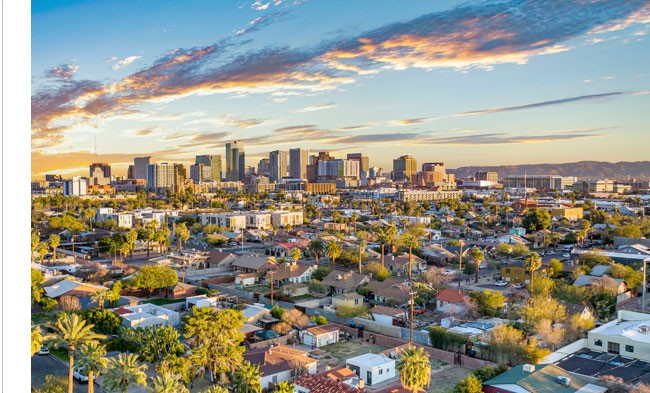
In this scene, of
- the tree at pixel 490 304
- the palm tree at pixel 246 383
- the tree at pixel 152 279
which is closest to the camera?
the palm tree at pixel 246 383

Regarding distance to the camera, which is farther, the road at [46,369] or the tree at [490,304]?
the tree at [490,304]

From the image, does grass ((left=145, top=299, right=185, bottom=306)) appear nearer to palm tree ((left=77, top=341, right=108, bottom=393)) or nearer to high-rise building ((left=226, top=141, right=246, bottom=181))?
palm tree ((left=77, top=341, right=108, bottom=393))

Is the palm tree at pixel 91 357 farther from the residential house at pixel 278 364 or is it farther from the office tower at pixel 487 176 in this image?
the office tower at pixel 487 176

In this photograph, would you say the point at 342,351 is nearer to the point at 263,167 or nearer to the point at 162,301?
the point at 162,301

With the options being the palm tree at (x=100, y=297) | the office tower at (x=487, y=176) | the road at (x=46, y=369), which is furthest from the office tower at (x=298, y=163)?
the road at (x=46, y=369)

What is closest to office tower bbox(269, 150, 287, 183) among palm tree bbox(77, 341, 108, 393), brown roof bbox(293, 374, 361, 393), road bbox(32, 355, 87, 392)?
road bbox(32, 355, 87, 392)

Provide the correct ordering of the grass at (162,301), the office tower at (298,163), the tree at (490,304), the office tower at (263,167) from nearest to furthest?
the tree at (490,304) → the grass at (162,301) → the office tower at (298,163) → the office tower at (263,167)

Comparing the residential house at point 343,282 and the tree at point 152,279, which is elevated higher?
the tree at point 152,279

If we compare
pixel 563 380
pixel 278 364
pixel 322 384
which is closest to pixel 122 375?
pixel 322 384
